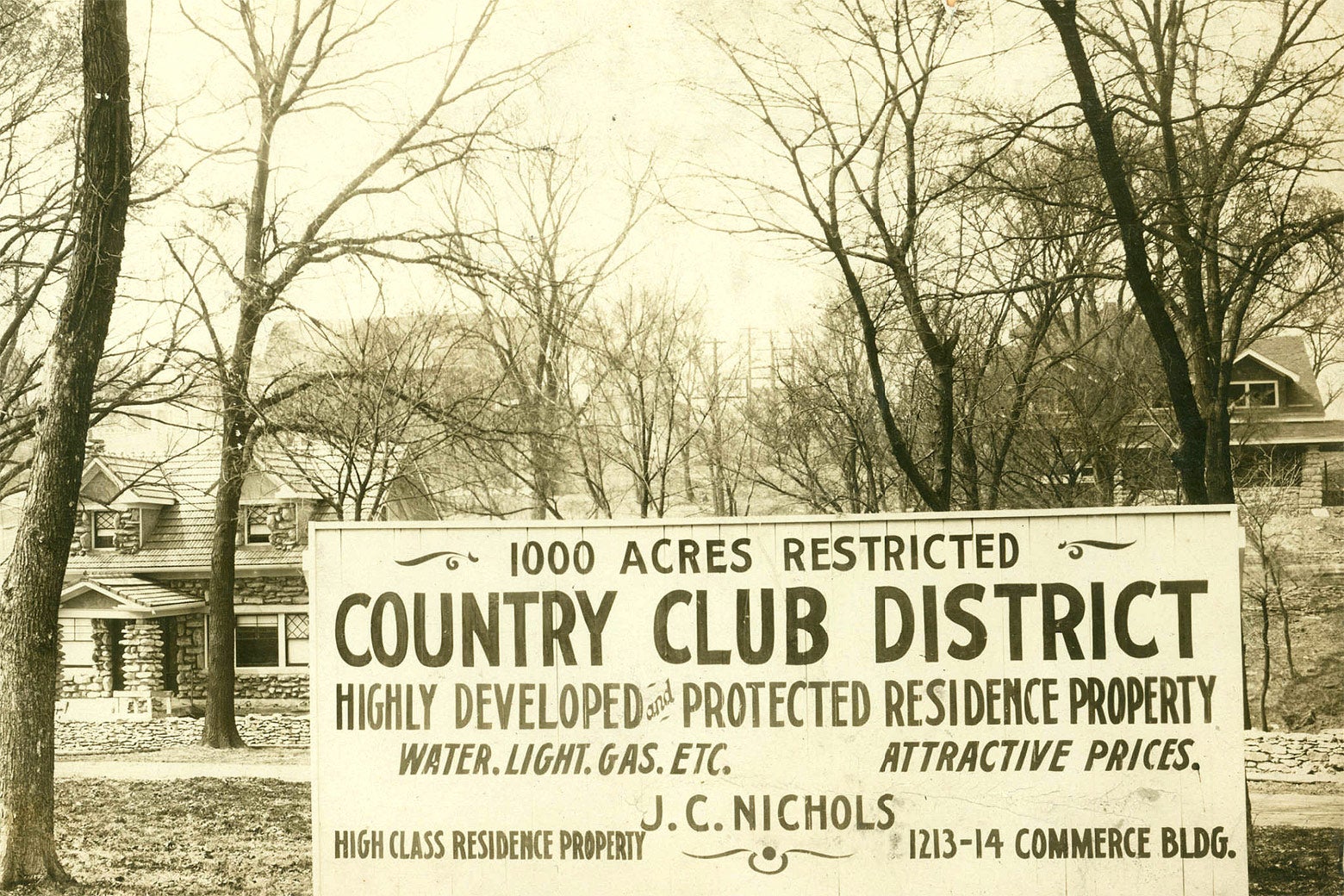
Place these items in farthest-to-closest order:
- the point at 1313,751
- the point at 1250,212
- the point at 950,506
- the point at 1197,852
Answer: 1. the point at 1313,751
2. the point at 950,506
3. the point at 1250,212
4. the point at 1197,852

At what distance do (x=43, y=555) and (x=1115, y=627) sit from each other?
610 cm

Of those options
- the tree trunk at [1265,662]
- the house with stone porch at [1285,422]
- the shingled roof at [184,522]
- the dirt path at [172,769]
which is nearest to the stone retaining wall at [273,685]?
the dirt path at [172,769]

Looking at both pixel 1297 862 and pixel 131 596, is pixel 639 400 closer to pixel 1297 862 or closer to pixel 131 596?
pixel 131 596

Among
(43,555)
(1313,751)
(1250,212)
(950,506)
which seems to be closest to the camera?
(43,555)

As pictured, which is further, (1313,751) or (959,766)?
(1313,751)

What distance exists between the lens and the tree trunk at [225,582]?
20.4ft

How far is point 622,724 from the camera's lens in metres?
4.98

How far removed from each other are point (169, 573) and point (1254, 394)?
7.38m

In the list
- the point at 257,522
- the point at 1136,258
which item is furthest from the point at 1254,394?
the point at 257,522

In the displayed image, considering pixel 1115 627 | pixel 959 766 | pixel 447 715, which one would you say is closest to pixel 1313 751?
pixel 1115 627

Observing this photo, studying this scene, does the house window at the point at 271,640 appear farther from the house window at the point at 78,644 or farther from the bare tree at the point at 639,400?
the bare tree at the point at 639,400

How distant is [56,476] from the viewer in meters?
5.45

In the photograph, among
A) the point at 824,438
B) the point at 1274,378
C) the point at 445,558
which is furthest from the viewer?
the point at 824,438

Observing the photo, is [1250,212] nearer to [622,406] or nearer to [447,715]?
[622,406]
